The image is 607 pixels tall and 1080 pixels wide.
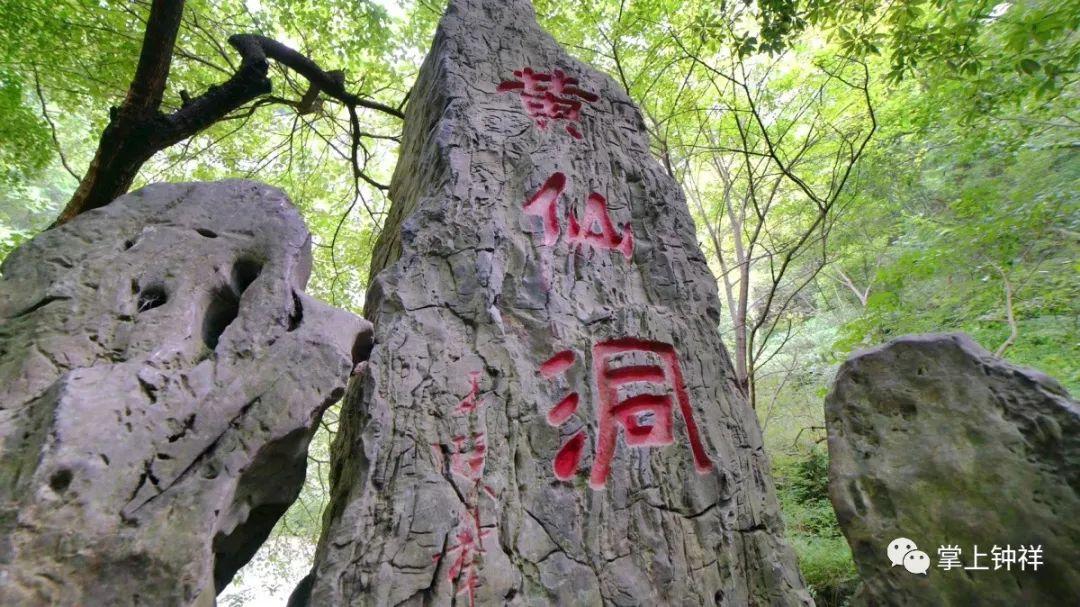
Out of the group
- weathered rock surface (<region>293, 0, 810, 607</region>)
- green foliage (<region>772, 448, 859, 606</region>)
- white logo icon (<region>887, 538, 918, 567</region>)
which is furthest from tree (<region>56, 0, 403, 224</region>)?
green foliage (<region>772, 448, 859, 606</region>)

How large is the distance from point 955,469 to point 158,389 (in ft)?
10.5

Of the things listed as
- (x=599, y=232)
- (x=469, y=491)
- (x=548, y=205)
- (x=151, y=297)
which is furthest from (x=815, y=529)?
(x=151, y=297)

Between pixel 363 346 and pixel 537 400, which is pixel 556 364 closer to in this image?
pixel 537 400

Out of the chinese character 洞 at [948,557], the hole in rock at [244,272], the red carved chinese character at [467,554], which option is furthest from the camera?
the chinese character 洞 at [948,557]

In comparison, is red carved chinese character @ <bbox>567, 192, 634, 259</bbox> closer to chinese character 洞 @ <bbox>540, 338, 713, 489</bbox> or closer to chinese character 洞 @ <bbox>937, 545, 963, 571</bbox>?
chinese character 洞 @ <bbox>540, 338, 713, 489</bbox>

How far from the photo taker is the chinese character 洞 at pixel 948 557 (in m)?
2.25

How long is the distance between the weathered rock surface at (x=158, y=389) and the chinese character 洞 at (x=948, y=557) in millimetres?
2671

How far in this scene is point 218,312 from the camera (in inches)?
81.7

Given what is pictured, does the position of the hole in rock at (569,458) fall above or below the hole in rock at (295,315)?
below

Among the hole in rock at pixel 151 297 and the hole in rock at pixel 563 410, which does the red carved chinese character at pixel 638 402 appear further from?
the hole in rock at pixel 151 297

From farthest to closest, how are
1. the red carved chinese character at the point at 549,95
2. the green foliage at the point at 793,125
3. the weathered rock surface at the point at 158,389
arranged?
the green foliage at the point at 793,125, the red carved chinese character at the point at 549,95, the weathered rock surface at the point at 158,389

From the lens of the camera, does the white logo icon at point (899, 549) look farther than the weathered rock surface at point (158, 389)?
Yes

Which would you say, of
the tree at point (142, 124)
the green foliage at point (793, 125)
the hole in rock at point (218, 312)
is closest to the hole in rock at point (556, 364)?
the hole in rock at point (218, 312)

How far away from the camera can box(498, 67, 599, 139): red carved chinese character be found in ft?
10.4
